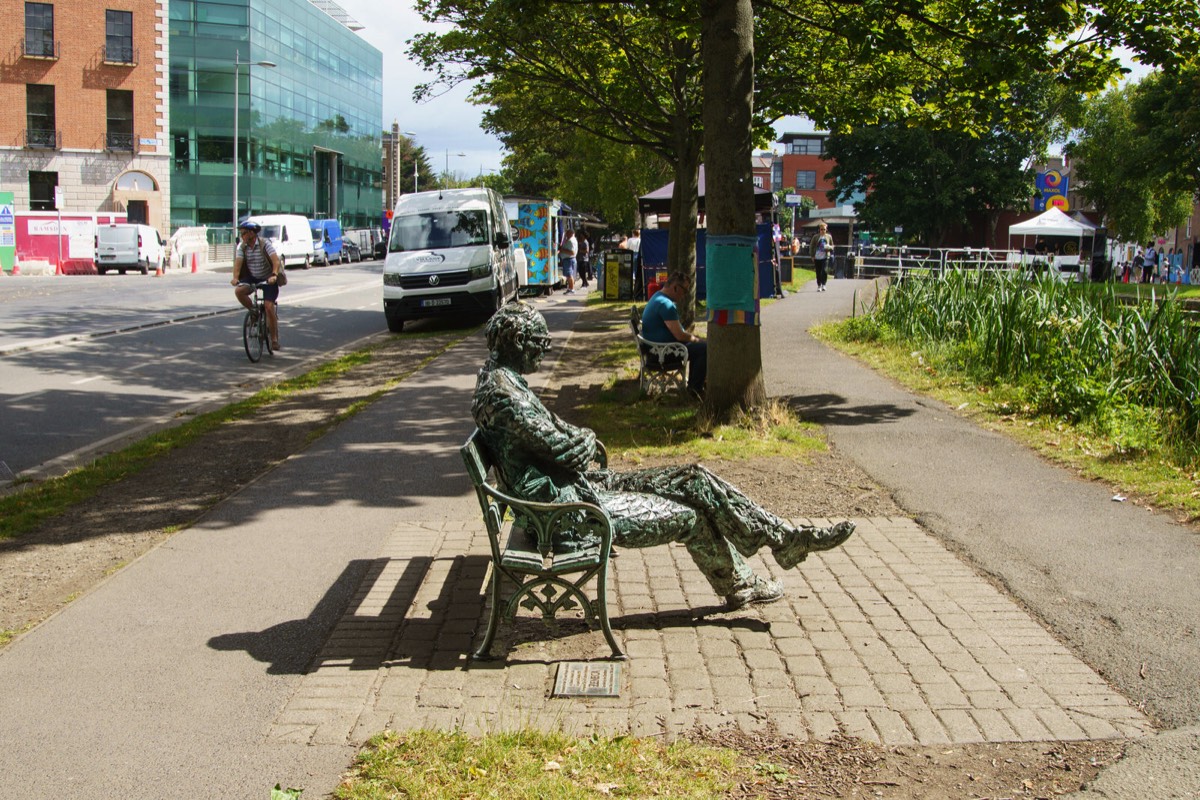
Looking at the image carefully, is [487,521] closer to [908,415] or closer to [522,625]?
[522,625]

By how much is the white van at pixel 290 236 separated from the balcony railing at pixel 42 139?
1467cm

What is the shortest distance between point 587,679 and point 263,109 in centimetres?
7191

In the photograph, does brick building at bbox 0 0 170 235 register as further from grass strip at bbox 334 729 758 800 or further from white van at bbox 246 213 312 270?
grass strip at bbox 334 729 758 800

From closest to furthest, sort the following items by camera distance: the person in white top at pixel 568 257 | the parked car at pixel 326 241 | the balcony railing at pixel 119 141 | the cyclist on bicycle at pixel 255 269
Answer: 1. the cyclist on bicycle at pixel 255 269
2. the person in white top at pixel 568 257
3. the parked car at pixel 326 241
4. the balcony railing at pixel 119 141

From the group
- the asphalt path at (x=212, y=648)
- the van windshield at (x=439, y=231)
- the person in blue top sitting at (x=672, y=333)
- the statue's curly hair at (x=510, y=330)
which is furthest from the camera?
the van windshield at (x=439, y=231)

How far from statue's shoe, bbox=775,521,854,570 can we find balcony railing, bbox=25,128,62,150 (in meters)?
63.7

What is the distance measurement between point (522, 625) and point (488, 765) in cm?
149

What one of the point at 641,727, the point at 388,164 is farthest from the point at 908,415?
the point at 388,164

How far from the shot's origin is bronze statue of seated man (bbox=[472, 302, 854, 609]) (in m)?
4.82

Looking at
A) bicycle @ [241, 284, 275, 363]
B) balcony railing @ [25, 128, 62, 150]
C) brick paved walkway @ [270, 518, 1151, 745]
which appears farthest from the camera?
balcony railing @ [25, 128, 62, 150]

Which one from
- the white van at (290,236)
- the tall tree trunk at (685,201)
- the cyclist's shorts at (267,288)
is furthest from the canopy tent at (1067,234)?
the white van at (290,236)

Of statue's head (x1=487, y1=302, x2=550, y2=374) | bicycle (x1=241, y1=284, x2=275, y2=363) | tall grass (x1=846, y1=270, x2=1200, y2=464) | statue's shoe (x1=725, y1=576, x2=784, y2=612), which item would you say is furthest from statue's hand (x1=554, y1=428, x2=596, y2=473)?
bicycle (x1=241, y1=284, x2=275, y2=363)

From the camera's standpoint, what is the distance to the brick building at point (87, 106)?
197ft

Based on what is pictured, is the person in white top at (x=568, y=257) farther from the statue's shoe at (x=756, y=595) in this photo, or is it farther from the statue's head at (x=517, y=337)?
the statue's head at (x=517, y=337)
